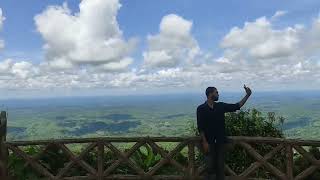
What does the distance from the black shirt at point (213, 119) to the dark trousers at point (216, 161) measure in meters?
0.23

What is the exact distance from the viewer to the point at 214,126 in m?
11.3

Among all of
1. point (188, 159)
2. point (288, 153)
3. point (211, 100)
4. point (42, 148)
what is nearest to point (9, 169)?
point (42, 148)

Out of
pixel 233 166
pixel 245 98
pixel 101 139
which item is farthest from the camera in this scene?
pixel 233 166

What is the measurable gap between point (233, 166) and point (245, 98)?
3.48 metres

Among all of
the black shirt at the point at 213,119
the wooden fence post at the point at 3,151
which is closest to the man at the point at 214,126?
the black shirt at the point at 213,119

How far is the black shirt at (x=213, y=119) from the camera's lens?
1110 centimetres

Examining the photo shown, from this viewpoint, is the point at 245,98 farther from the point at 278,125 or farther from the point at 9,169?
the point at 9,169

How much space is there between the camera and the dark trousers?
11594 mm

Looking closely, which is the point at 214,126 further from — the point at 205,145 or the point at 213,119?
the point at 205,145

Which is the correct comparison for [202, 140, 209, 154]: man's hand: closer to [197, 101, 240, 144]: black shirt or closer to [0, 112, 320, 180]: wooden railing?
[197, 101, 240, 144]: black shirt

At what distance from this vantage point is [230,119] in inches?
601

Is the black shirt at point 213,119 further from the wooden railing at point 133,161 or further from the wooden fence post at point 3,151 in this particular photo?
the wooden fence post at point 3,151

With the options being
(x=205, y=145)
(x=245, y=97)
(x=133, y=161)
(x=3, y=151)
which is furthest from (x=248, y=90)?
(x=3, y=151)

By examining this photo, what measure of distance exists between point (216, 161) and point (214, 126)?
94cm
